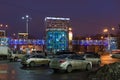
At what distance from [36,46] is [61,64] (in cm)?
13620

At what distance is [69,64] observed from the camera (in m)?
29.2

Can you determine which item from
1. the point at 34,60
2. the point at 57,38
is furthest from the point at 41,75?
the point at 57,38

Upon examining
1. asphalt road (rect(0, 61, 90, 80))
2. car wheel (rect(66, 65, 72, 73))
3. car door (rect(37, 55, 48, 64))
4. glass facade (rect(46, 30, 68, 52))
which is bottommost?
asphalt road (rect(0, 61, 90, 80))

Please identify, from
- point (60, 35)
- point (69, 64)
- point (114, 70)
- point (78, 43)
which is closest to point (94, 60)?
point (69, 64)

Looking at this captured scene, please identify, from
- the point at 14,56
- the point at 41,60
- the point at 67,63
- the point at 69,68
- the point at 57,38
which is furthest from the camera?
the point at 57,38

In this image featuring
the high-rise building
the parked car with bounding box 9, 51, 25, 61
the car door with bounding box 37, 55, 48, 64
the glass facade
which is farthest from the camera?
the high-rise building

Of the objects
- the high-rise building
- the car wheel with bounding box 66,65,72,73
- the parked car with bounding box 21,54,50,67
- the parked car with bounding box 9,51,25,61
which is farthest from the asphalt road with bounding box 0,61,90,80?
the high-rise building

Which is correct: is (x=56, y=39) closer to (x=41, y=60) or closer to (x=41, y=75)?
(x=41, y=60)

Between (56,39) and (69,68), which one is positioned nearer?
(69,68)

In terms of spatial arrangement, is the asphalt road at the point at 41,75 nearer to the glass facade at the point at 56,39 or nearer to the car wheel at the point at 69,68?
the car wheel at the point at 69,68

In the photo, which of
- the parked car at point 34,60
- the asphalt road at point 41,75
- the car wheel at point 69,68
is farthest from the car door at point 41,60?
the car wheel at point 69,68

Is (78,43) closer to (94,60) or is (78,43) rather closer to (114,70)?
(94,60)

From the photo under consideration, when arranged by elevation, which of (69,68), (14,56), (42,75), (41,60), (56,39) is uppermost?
(56,39)

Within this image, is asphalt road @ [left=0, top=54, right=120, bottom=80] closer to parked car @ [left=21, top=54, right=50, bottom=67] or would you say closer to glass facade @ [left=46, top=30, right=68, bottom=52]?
parked car @ [left=21, top=54, right=50, bottom=67]
